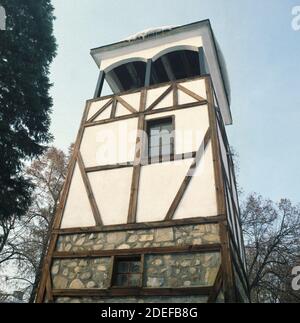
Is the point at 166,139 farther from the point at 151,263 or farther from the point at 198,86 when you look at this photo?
the point at 151,263

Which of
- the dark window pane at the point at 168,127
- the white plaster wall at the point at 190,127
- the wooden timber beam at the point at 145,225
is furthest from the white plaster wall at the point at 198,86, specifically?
the wooden timber beam at the point at 145,225

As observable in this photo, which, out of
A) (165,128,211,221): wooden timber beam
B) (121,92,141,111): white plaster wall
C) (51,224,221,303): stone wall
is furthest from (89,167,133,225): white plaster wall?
(121,92,141,111): white plaster wall

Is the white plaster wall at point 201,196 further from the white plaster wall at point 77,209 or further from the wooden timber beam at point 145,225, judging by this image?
the white plaster wall at point 77,209

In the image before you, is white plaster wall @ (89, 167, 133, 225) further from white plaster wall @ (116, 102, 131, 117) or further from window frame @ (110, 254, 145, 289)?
white plaster wall @ (116, 102, 131, 117)

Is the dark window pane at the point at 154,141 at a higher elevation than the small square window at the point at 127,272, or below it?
higher

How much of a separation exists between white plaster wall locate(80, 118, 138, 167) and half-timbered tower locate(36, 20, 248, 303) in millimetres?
31

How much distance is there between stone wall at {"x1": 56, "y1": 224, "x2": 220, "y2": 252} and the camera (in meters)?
5.55

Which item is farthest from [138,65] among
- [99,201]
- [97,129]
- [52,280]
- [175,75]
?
[52,280]

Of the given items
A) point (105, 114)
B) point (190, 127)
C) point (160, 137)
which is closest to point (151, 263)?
point (160, 137)

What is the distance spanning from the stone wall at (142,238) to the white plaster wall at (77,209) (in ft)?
1.00

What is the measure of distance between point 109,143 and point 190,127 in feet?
7.11

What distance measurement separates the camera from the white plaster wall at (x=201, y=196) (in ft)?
19.2
